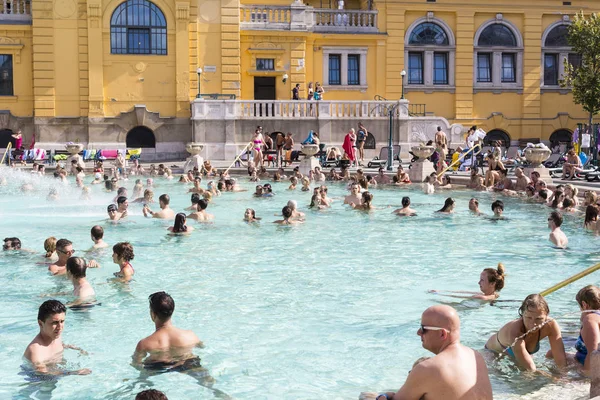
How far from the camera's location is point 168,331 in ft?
27.3

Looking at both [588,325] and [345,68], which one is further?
[345,68]

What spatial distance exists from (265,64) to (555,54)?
48.8 ft

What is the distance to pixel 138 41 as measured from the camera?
36781mm

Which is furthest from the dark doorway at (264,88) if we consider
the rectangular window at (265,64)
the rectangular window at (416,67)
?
the rectangular window at (416,67)

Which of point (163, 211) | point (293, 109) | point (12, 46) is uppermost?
point (12, 46)

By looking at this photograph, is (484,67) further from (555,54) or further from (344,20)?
(344,20)

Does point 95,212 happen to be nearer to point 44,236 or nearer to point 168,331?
point 44,236

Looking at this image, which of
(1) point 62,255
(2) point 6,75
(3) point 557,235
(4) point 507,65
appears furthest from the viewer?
(4) point 507,65

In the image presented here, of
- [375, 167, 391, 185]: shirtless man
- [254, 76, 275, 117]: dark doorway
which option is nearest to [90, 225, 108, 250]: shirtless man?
[375, 167, 391, 185]: shirtless man

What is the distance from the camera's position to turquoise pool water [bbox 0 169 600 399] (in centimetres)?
835

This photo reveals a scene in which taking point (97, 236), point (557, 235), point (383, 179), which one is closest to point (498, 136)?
point (383, 179)

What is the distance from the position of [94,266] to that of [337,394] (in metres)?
6.25

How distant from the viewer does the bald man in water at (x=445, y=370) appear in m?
5.62

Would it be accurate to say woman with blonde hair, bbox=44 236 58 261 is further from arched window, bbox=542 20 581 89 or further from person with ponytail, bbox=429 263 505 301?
arched window, bbox=542 20 581 89
